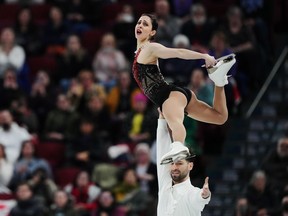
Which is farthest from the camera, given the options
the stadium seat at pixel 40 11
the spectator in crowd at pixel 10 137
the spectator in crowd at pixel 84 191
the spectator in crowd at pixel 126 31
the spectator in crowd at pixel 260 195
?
the stadium seat at pixel 40 11

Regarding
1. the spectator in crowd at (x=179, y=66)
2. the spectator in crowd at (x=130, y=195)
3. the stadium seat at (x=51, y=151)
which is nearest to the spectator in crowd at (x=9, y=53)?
the stadium seat at (x=51, y=151)

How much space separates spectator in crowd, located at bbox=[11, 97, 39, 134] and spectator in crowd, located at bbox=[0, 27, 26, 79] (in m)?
0.91

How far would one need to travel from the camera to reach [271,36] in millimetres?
18891

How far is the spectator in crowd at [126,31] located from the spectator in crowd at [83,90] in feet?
3.00

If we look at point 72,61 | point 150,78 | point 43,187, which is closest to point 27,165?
point 43,187

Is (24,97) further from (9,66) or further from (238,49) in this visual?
(238,49)

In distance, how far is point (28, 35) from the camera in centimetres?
1975

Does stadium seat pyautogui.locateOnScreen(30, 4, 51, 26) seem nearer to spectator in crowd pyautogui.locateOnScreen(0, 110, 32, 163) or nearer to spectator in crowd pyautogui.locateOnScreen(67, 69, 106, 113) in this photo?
spectator in crowd pyautogui.locateOnScreen(67, 69, 106, 113)

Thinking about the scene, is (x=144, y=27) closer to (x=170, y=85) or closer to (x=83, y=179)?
(x=170, y=85)

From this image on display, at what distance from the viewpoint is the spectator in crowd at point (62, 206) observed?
53.5ft

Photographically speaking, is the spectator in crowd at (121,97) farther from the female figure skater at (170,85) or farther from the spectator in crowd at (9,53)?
the female figure skater at (170,85)

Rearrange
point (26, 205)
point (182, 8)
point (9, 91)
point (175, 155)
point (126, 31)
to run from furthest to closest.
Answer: point (182, 8), point (126, 31), point (9, 91), point (26, 205), point (175, 155)

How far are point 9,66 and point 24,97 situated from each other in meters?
0.79

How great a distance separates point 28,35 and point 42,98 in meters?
1.75
